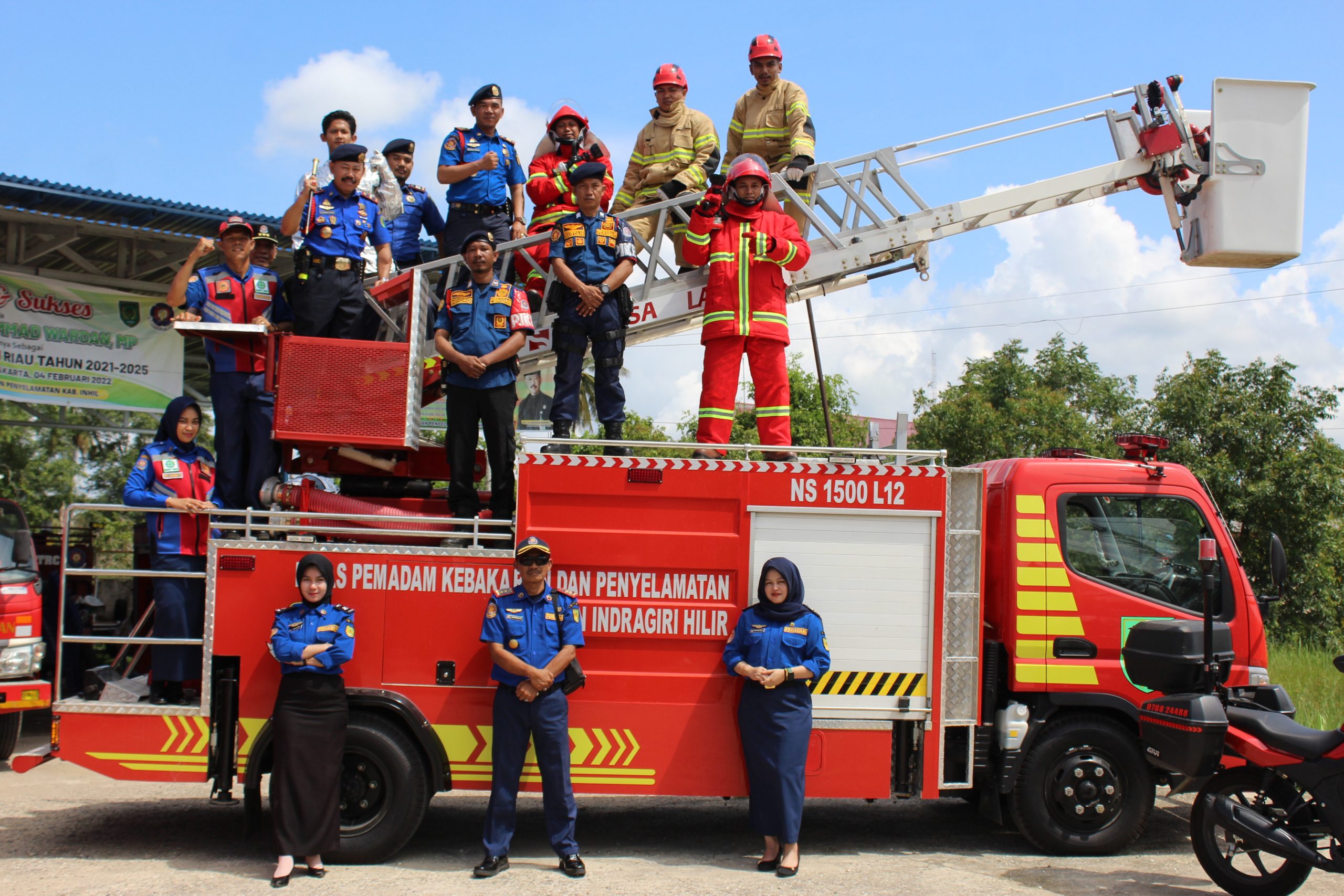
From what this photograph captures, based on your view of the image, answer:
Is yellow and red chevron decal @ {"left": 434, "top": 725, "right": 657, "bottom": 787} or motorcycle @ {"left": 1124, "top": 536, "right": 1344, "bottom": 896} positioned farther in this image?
yellow and red chevron decal @ {"left": 434, "top": 725, "right": 657, "bottom": 787}

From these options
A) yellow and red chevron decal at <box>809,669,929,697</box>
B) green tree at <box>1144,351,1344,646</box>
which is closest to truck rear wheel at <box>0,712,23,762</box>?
yellow and red chevron decal at <box>809,669,929,697</box>

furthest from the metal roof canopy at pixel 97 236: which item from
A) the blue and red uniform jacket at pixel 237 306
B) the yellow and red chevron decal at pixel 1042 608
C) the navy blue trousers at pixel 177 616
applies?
the yellow and red chevron decal at pixel 1042 608

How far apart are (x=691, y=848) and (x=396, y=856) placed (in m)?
1.69

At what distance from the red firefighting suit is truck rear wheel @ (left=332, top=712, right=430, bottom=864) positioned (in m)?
2.60

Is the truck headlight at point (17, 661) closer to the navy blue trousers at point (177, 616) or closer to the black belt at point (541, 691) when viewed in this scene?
the navy blue trousers at point (177, 616)

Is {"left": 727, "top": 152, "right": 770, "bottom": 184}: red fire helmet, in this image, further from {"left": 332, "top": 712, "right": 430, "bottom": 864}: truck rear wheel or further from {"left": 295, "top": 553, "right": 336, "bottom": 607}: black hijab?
{"left": 332, "top": 712, "right": 430, "bottom": 864}: truck rear wheel

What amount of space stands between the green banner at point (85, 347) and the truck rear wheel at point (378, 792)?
9.07 metres

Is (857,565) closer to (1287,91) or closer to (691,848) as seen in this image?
(691,848)

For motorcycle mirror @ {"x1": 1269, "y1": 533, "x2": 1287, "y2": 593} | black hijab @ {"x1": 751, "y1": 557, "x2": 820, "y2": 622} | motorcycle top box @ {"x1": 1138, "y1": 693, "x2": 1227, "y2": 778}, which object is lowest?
motorcycle top box @ {"x1": 1138, "y1": 693, "x2": 1227, "y2": 778}

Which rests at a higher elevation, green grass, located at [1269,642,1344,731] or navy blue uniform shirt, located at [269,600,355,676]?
navy blue uniform shirt, located at [269,600,355,676]

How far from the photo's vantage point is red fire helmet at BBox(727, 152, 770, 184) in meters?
6.93

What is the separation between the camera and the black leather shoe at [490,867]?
549cm

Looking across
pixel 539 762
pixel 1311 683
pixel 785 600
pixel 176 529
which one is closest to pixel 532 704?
pixel 539 762

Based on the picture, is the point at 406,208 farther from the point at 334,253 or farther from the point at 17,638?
the point at 17,638
